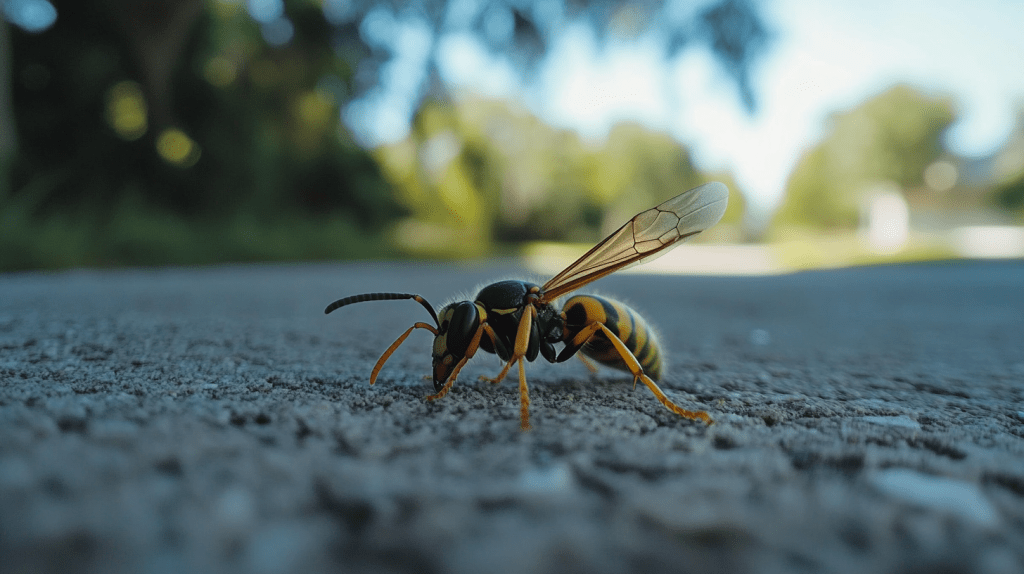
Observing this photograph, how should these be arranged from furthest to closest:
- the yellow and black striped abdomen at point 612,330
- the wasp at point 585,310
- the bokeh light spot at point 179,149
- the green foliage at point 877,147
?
the green foliage at point 877,147, the bokeh light spot at point 179,149, the yellow and black striped abdomen at point 612,330, the wasp at point 585,310

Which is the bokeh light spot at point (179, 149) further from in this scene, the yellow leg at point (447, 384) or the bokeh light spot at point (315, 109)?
the yellow leg at point (447, 384)

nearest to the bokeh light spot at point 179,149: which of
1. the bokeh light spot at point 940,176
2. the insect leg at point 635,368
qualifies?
the insect leg at point 635,368

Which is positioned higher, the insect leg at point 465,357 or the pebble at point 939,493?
the insect leg at point 465,357

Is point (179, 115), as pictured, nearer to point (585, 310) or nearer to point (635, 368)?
point (585, 310)

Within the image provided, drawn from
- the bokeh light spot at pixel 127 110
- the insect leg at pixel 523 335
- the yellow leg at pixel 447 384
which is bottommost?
the yellow leg at pixel 447 384

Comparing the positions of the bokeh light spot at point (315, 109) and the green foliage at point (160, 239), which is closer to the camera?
the green foliage at point (160, 239)

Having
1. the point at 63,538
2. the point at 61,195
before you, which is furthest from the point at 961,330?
the point at 61,195

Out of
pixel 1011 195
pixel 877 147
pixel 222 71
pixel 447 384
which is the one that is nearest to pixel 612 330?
pixel 447 384

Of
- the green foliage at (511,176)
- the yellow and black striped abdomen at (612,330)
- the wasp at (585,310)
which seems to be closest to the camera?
the wasp at (585,310)

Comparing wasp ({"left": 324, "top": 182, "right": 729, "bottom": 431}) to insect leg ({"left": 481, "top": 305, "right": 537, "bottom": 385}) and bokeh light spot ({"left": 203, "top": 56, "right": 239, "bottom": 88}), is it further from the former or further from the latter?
bokeh light spot ({"left": 203, "top": 56, "right": 239, "bottom": 88})
